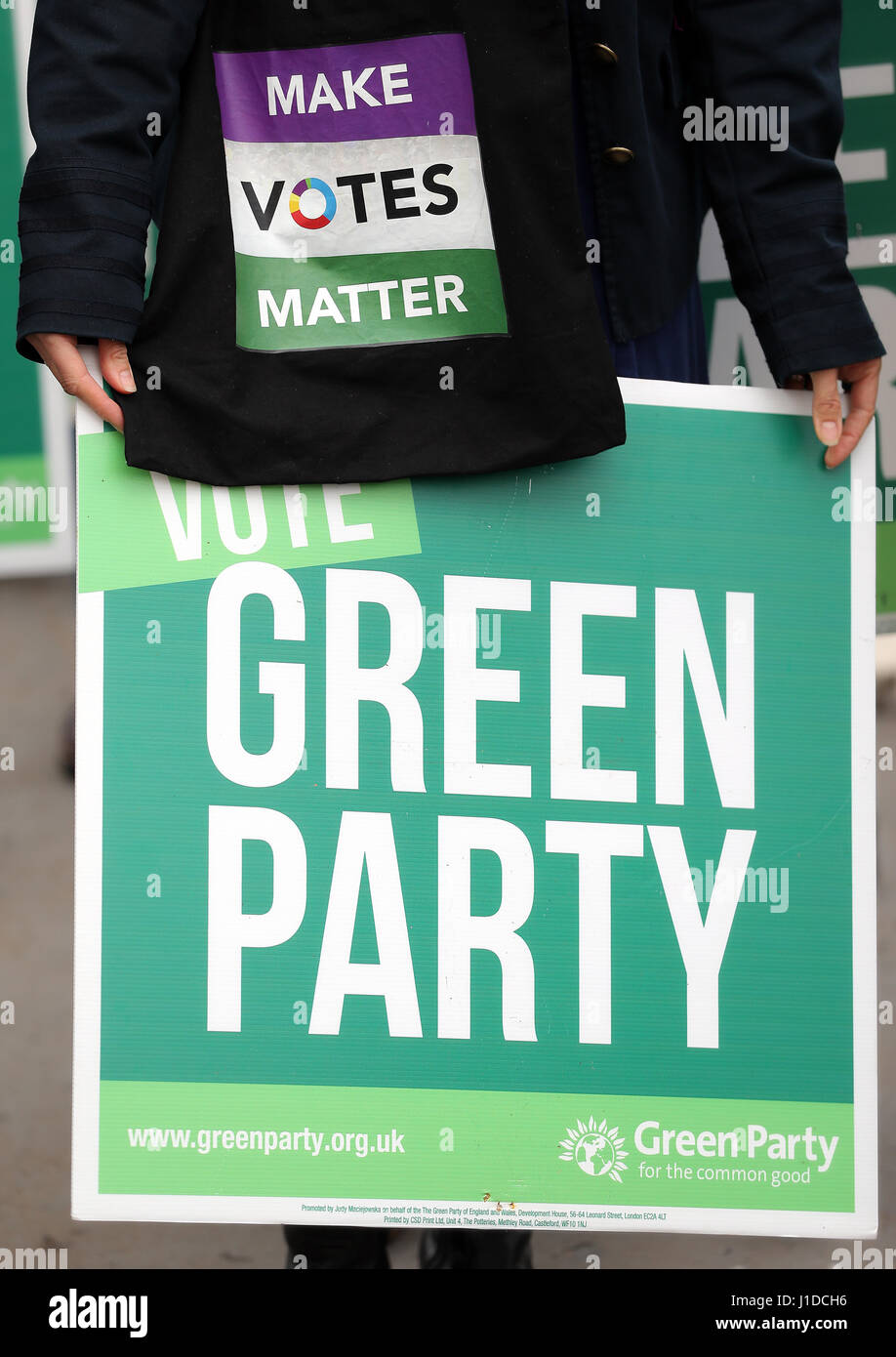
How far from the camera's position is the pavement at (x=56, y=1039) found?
1756mm

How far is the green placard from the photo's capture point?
1.25m

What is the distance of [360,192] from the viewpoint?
1.29 m

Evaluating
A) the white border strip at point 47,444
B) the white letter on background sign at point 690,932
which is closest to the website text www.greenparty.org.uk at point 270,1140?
the white letter on background sign at point 690,932

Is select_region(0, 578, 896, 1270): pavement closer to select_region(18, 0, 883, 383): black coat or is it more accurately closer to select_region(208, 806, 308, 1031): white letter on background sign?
select_region(208, 806, 308, 1031): white letter on background sign

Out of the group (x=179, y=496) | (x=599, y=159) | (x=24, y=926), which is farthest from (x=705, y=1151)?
(x=24, y=926)

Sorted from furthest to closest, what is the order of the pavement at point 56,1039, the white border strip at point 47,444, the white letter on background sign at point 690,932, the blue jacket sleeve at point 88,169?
the white border strip at point 47,444, the pavement at point 56,1039, the white letter on background sign at point 690,932, the blue jacket sleeve at point 88,169

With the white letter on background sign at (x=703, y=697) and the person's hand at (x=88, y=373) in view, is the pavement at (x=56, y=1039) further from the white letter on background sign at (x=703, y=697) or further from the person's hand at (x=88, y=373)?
the person's hand at (x=88, y=373)

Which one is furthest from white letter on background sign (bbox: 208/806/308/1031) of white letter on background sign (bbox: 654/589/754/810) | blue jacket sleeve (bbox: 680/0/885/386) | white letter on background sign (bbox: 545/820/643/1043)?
blue jacket sleeve (bbox: 680/0/885/386)

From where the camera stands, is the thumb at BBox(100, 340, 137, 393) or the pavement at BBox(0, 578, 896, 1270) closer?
the thumb at BBox(100, 340, 137, 393)

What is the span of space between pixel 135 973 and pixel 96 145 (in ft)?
2.42

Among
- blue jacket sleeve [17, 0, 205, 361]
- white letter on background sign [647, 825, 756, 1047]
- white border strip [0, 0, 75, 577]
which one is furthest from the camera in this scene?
white border strip [0, 0, 75, 577]

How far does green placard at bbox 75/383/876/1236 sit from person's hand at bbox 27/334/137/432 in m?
0.03

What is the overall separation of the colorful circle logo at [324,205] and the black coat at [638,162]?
0.13 metres

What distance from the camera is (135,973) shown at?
1.25 meters
